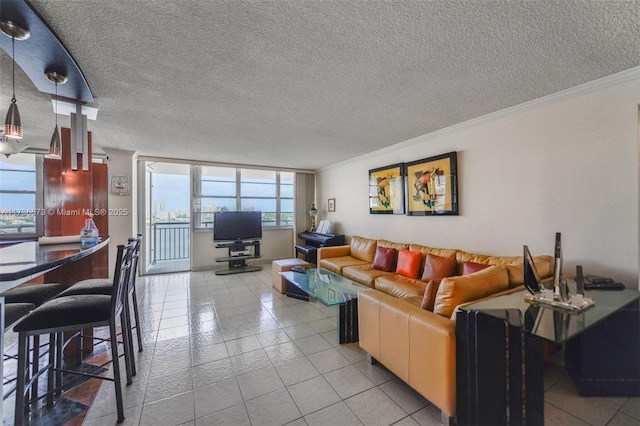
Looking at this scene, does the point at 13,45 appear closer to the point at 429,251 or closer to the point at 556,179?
the point at 429,251

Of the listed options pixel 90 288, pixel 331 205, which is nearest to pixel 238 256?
pixel 331 205

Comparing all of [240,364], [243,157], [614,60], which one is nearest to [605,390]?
[614,60]

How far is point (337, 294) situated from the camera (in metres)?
2.78

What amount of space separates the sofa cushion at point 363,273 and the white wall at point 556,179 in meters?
0.96

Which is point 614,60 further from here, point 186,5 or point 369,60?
point 186,5

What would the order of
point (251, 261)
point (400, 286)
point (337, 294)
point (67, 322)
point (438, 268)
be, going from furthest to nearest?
point (251, 261) < point (438, 268) < point (400, 286) < point (337, 294) < point (67, 322)

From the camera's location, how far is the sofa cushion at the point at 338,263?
4.29 metres

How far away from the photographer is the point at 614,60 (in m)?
1.93

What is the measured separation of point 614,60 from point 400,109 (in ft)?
5.37

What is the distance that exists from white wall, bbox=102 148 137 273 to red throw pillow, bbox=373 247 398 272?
15.0 ft

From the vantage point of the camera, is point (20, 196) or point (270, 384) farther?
point (20, 196)

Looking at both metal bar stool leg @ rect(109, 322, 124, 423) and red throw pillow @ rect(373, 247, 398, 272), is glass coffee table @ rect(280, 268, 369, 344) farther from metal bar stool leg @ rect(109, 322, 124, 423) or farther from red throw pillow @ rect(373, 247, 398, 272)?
metal bar stool leg @ rect(109, 322, 124, 423)

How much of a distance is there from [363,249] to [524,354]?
3.33 meters

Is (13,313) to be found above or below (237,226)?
below
